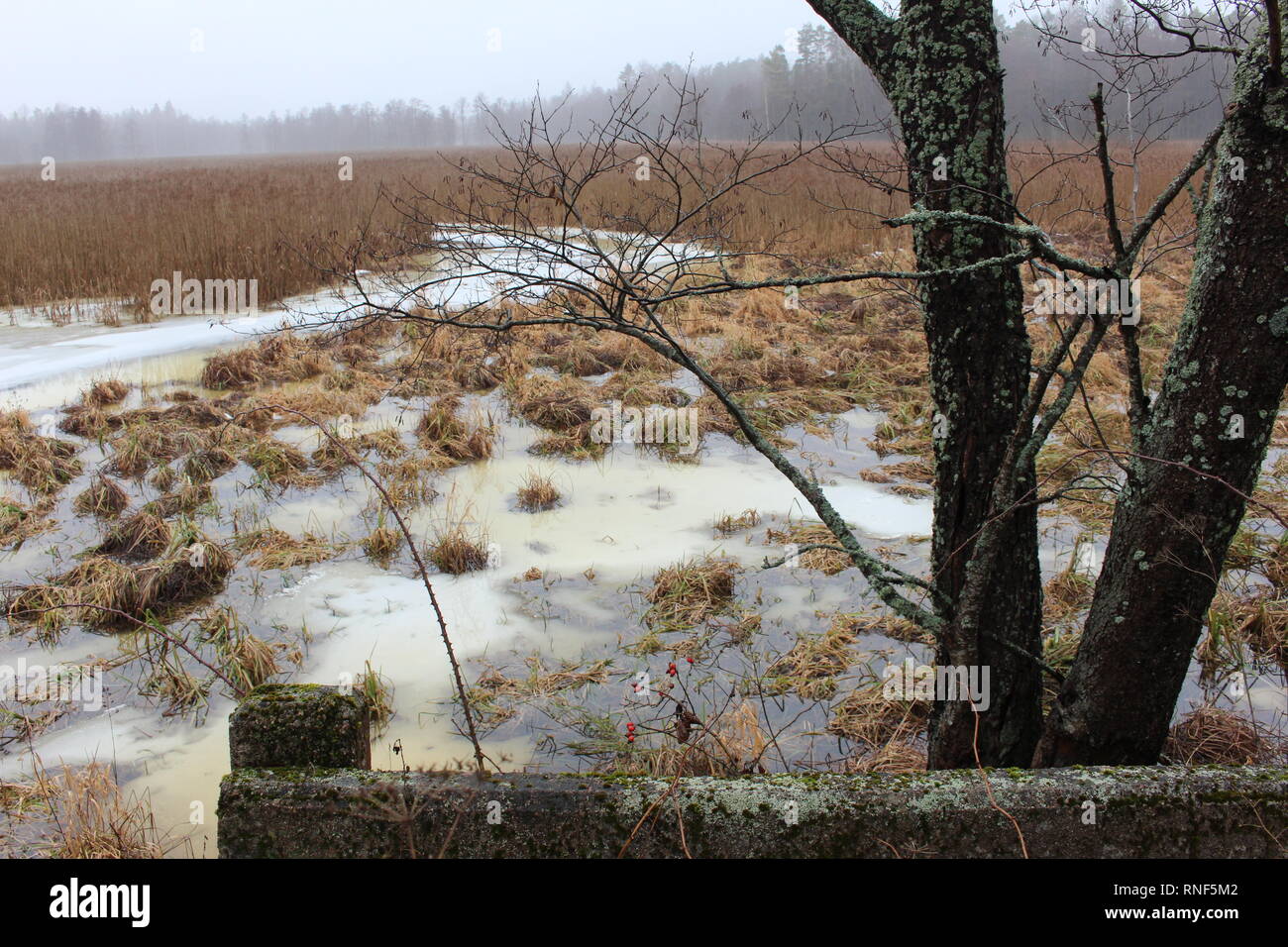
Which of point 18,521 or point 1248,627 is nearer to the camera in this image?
point 1248,627

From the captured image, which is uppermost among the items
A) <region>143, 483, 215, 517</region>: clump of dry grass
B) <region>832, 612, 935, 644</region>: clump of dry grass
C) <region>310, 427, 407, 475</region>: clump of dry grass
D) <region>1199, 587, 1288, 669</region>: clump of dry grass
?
<region>310, 427, 407, 475</region>: clump of dry grass

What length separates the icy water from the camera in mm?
3572

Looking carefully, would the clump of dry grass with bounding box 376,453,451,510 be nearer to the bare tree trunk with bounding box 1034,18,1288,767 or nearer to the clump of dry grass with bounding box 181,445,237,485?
the clump of dry grass with bounding box 181,445,237,485

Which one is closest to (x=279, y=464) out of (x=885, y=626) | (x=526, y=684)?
(x=526, y=684)

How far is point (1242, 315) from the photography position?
2193 millimetres

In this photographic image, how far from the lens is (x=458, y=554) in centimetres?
505

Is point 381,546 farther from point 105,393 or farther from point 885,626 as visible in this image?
point 105,393

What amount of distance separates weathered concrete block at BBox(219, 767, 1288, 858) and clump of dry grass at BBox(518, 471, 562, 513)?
3924 millimetres

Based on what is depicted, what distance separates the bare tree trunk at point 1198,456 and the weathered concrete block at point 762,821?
0.52m

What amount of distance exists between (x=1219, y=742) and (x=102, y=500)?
6.04 metres

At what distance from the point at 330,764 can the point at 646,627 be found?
2461mm

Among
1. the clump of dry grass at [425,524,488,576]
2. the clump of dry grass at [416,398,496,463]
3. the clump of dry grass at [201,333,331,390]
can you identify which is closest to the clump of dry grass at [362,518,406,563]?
the clump of dry grass at [425,524,488,576]

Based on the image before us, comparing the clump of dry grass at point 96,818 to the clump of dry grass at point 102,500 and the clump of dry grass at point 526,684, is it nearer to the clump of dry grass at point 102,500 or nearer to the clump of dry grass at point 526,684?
the clump of dry grass at point 526,684
